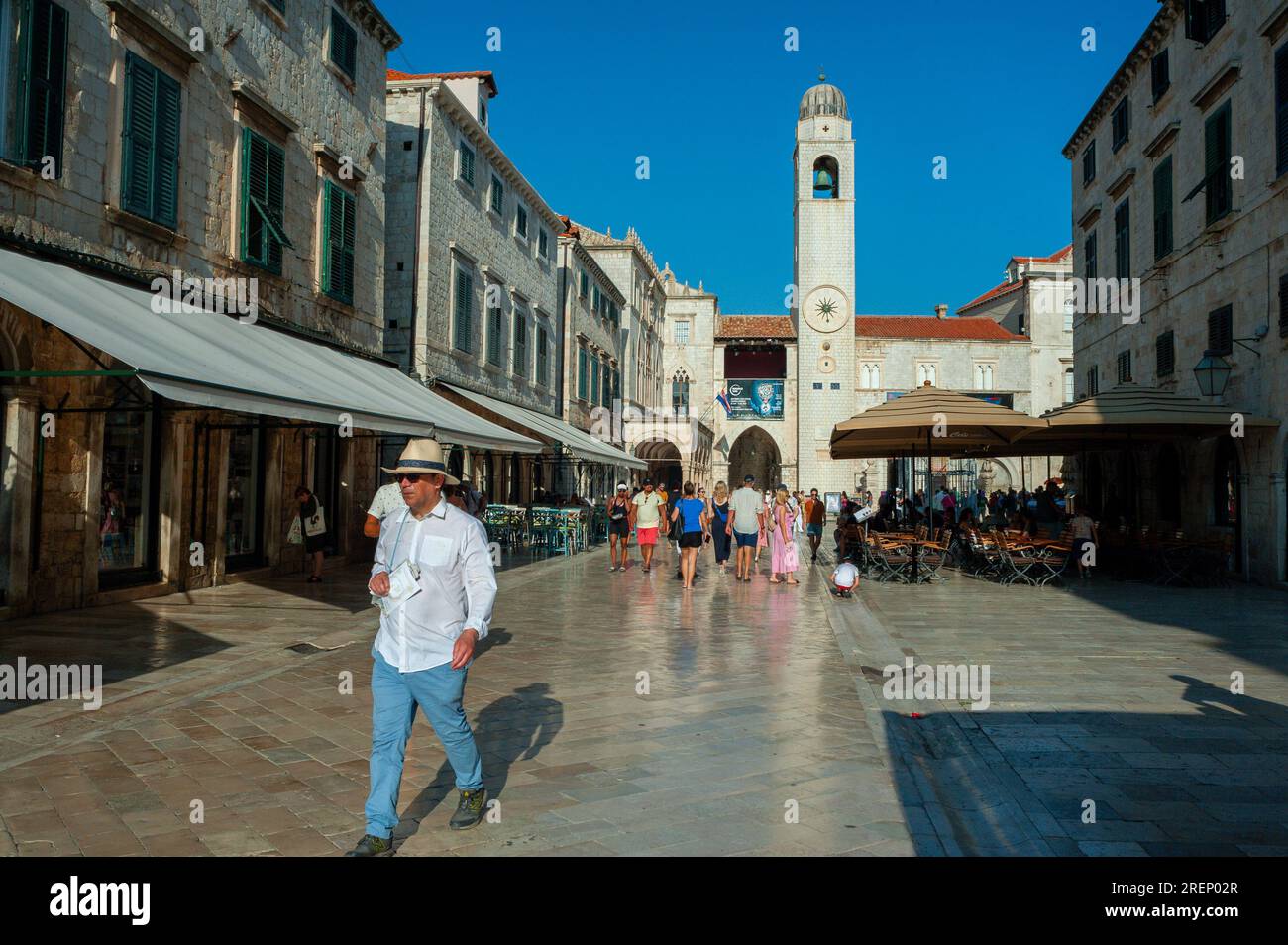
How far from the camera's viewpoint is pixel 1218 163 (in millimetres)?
14992

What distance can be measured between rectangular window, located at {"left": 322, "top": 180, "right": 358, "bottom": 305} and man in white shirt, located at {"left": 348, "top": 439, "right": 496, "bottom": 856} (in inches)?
433

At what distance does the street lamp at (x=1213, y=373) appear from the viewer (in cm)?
1375

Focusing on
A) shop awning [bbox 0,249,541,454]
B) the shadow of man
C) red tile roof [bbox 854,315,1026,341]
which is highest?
red tile roof [bbox 854,315,1026,341]

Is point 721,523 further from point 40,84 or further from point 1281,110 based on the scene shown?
point 40,84

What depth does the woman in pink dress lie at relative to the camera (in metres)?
13.6

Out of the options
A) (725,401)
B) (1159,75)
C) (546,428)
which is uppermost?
(1159,75)

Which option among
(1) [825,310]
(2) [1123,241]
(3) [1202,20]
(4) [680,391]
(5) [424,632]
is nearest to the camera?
(5) [424,632]

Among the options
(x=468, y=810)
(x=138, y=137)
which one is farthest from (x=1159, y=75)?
(x=468, y=810)

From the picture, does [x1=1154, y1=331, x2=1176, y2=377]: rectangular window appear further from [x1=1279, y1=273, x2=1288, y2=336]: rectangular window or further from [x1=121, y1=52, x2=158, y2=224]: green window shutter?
[x1=121, y1=52, x2=158, y2=224]: green window shutter

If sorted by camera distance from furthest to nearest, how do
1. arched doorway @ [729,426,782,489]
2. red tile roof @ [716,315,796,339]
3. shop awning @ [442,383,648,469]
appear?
arched doorway @ [729,426,782,489]
red tile roof @ [716,315,796,339]
shop awning @ [442,383,648,469]

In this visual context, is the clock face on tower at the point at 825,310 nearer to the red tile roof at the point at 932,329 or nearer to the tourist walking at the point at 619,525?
the red tile roof at the point at 932,329

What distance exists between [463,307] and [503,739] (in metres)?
15.1

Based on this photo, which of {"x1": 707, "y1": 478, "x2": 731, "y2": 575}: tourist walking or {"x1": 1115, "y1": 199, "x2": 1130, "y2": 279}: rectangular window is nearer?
{"x1": 707, "y1": 478, "x2": 731, "y2": 575}: tourist walking

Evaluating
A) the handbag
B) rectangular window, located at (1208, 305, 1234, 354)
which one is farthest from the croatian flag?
the handbag
